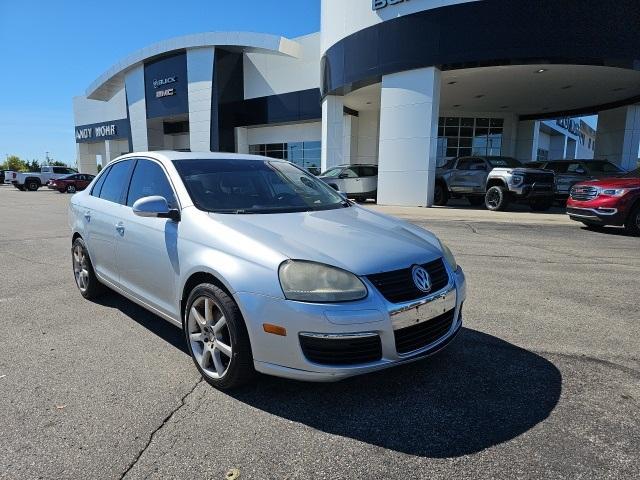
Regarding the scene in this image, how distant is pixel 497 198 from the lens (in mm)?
15328

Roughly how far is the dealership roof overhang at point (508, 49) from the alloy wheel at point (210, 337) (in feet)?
52.0

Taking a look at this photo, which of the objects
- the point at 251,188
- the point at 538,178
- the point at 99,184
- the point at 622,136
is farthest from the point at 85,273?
the point at 622,136

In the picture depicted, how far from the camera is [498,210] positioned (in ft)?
50.4

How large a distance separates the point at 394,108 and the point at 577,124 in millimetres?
41244

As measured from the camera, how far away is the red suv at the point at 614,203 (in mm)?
9828

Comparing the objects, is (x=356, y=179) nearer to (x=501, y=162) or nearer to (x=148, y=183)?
(x=501, y=162)

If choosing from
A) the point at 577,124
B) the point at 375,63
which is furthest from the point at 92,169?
the point at 577,124

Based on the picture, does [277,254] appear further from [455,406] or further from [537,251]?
[537,251]

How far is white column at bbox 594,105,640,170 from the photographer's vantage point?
22.2 m

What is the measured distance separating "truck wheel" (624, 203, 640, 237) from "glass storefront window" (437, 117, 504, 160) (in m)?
18.1

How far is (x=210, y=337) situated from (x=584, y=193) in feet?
34.4


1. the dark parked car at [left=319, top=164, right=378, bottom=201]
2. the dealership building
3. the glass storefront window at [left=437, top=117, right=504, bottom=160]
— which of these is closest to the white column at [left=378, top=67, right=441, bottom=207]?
the dealership building

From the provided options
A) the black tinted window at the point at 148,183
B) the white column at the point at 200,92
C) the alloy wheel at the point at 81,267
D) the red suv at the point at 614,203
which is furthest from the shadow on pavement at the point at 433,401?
the white column at the point at 200,92

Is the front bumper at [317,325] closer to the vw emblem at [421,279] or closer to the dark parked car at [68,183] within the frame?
the vw emblem at [421,279]
